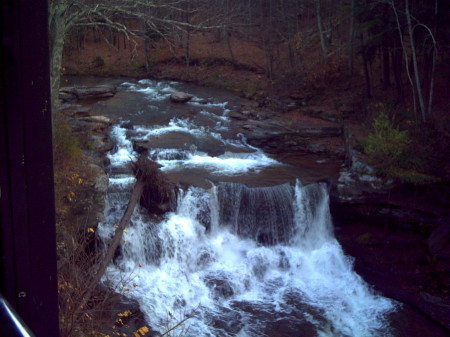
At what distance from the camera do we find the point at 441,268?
10.5 meters

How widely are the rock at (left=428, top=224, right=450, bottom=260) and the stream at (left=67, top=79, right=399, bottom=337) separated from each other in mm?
1541

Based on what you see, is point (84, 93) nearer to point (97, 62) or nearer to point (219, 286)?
point (97, 62)

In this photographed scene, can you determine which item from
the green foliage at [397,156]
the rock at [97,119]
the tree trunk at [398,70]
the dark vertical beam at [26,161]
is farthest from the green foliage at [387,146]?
the dark vertical beam at [26,161]

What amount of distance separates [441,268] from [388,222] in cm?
152

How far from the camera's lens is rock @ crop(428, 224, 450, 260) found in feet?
34.5

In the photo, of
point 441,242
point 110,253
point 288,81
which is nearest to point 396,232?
point 441,242

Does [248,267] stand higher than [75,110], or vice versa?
[75,110]

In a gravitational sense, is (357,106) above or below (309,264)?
above

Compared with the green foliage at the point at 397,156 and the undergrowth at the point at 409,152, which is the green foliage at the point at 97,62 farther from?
the green foliage at the point at 397,156

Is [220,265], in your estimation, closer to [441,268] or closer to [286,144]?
[441,268]

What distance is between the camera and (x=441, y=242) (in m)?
10.6

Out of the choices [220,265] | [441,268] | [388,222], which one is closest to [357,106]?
[388,222]

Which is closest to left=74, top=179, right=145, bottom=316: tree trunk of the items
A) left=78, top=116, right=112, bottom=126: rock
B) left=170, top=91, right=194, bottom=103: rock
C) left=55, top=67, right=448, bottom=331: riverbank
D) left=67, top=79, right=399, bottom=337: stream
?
left=67, top=79, right=399, bottom=337: stream

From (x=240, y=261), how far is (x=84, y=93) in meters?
12.0
